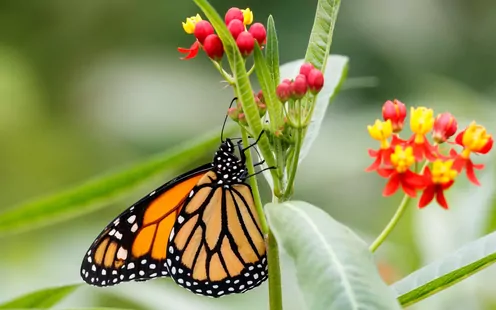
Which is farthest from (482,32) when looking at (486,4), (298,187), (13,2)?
(13,2)

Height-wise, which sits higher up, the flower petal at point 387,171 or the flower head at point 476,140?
the flower petal at point 387,171

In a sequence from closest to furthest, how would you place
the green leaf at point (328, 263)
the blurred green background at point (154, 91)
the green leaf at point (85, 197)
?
the green leaf at point (328, 263) < the green leaf at point (85, 197) < the blurred green background at point (154, 91)

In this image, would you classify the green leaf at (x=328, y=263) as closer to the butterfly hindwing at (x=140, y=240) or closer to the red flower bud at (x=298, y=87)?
the red flower bud at (x=298, y=87)

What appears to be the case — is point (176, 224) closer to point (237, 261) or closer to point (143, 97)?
point (237, 261)

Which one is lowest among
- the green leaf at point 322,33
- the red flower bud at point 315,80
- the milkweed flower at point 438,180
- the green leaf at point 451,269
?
the green leaf at point 451,269

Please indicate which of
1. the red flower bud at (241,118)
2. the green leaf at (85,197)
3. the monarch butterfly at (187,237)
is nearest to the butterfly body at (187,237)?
the monarch butterfly at (187,237)

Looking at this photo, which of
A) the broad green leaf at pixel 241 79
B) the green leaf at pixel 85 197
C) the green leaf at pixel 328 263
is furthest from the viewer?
the green leaf at pixel 85 197

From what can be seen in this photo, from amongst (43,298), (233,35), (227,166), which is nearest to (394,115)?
(233,35)

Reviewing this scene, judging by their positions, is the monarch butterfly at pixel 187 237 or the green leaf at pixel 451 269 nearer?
the green leaf at pixel 451 269
